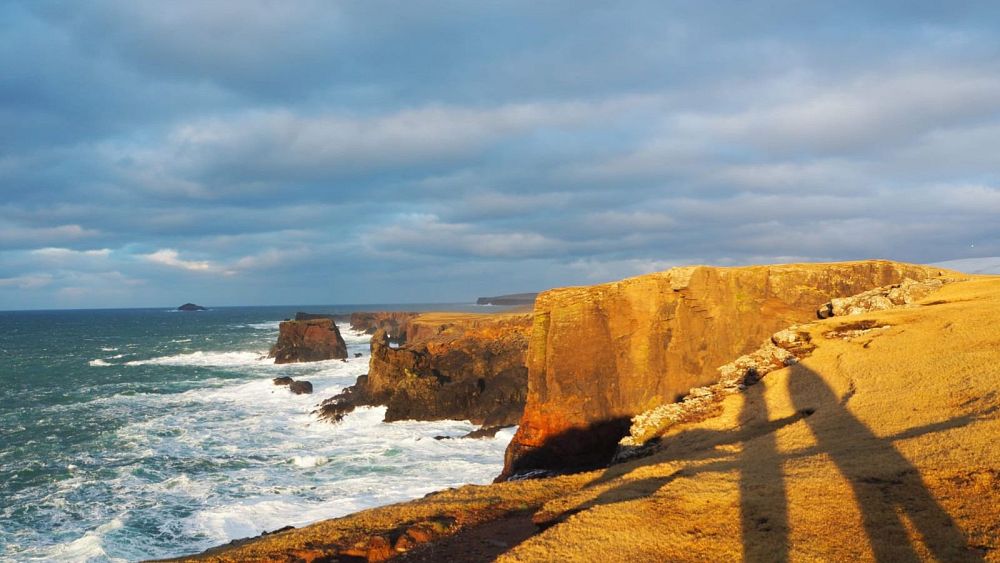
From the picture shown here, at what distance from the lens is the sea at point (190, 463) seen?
2036cm

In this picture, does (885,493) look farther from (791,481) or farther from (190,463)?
(190,463)

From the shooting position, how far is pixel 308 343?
69.1m

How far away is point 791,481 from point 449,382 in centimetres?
3077

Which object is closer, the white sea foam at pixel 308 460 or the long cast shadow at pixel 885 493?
the long cast shadow at pixel 885 493

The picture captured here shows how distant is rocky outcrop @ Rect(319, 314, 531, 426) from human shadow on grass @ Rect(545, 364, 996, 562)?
21372 millimetres

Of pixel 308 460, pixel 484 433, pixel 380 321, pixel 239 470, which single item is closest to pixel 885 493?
pixel 484 433

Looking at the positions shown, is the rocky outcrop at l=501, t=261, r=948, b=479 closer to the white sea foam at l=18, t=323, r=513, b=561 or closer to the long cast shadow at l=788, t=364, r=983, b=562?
the white sea foam at l=18, t=323, r=513, b=561

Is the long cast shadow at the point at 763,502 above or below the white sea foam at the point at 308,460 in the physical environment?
above

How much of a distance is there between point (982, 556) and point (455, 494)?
9097 millimetres

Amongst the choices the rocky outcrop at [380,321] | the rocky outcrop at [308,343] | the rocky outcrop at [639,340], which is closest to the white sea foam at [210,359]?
the rocky outcrop at [308,343]

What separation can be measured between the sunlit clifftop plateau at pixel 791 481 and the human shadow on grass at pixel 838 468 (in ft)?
0.09

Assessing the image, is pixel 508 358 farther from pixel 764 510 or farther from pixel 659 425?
pixel 764 510

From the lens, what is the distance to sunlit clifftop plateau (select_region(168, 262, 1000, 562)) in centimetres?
742

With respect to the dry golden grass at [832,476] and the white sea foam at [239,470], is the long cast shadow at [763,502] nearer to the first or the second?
the dry golden grass at [832,476]
